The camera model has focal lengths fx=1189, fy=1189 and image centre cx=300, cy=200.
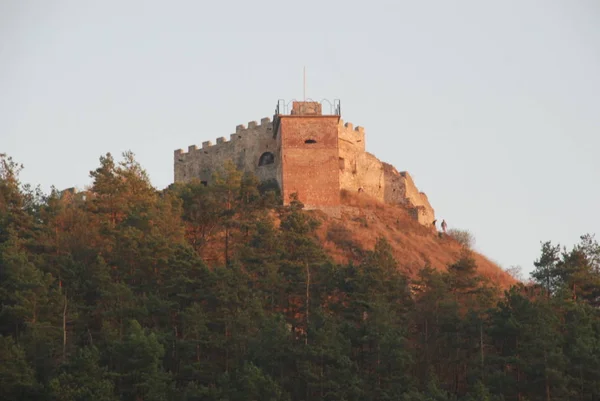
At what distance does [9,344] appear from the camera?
3603 centimetres

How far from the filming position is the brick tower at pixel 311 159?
53812mm

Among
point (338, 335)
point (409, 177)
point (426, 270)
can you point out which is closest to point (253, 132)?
point (409, 177)

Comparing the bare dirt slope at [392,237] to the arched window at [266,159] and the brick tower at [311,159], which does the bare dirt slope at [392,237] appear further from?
the arched window at [266,159]

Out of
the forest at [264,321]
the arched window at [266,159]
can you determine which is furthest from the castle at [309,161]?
the forest at [264,321]

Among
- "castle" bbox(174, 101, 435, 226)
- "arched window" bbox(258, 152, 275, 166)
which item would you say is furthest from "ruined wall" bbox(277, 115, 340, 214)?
"arched window" bbox(258, 152, 275, 166)

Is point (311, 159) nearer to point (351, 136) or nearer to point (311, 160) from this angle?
point (311, 160)

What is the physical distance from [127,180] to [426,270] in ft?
45.1

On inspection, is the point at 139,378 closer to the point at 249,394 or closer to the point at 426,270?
the point at 249,394

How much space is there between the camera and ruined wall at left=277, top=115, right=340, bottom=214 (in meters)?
53.8

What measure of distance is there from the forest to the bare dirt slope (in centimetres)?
675

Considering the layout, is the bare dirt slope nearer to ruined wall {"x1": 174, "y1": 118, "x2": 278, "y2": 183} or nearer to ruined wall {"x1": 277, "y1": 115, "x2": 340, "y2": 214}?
ruined wall {"x1": 277, "y1": 115, "x2": 340, "y2": 214}

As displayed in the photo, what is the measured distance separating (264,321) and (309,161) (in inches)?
705

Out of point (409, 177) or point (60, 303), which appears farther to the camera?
point (409, 177)

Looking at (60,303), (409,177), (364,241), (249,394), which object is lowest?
(249,394)
